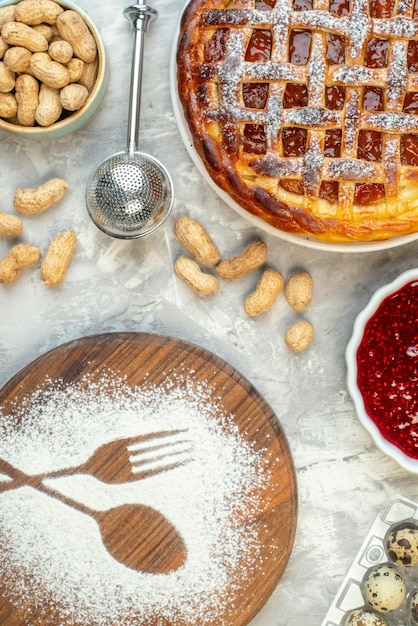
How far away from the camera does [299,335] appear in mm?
1683

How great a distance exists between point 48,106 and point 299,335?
2.42ft

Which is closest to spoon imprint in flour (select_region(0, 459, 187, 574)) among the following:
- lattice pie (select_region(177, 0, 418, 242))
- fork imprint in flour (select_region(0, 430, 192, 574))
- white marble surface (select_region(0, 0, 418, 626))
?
fork imprint in flour (select_region(0, 430, 192, 574))

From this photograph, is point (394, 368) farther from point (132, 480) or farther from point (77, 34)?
point (77, 34)

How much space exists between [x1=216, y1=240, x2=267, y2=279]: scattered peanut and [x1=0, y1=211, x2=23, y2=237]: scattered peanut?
0.47 m

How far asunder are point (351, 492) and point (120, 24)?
1199mm

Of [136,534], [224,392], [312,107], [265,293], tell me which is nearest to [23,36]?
[312,107]

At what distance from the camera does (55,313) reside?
68.5 inches

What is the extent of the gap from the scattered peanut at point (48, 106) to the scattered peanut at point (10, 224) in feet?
0.73

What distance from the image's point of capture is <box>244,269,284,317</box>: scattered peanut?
168 centimetres

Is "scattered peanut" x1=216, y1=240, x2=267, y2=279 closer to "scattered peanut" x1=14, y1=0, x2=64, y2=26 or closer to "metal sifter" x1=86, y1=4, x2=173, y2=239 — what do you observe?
"metal sifter" x1=86, y1=4, x2=173, y2=239

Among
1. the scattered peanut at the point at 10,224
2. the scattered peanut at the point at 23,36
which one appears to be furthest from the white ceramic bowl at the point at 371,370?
the scattered peanut at the point at 23,36

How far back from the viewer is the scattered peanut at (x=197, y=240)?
5.49ft

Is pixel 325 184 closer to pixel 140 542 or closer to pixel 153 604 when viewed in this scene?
pixel 140 542

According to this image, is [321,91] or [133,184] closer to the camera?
[321,91]
